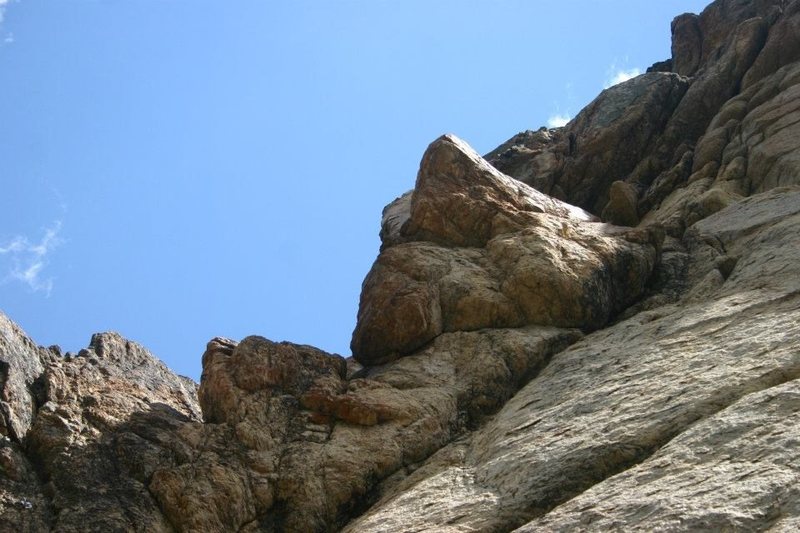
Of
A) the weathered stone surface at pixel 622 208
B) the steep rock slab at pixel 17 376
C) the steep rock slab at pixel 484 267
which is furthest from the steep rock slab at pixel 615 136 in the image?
the steep rock slab at pixel 17 376

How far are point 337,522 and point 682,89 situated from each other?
28483 mm

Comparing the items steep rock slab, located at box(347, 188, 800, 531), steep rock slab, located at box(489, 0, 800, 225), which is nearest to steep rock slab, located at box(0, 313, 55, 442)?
steep rock slab, located at box(347, 188, 800, 531)

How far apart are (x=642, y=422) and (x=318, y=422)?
27.9 feet

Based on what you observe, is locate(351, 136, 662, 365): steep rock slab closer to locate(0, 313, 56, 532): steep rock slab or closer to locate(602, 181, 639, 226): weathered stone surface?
locate(602, 181, 639, 226): weathered stone surface

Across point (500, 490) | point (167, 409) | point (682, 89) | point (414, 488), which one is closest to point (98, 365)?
point (167, 409)

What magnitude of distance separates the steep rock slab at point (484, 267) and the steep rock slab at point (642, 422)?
2290 millimetres

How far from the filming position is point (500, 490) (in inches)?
755

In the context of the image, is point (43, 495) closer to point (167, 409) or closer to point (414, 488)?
point (167, 409)

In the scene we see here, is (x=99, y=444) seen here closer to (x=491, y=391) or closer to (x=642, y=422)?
(x=491, y=391)

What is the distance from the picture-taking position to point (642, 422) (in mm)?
19125

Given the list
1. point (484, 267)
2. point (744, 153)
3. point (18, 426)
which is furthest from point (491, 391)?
point (744, 153)

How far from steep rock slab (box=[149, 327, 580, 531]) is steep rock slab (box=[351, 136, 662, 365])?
2.59 ft

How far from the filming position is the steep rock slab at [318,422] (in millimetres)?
22359

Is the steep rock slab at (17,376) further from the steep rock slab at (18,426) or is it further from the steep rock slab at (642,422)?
the steep rock slab at (642,422)
